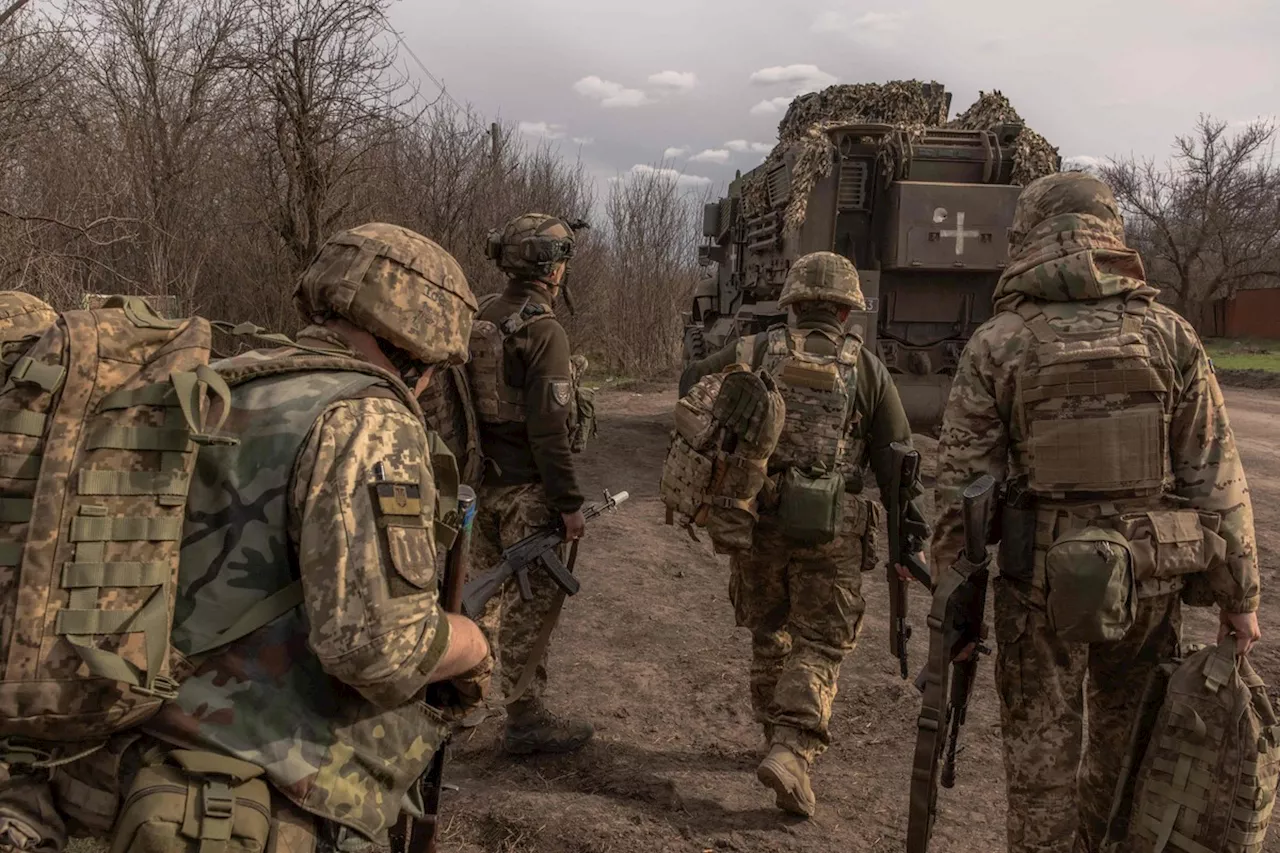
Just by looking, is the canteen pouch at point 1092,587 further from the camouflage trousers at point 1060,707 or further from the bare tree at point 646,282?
the bare tree at point 646,282

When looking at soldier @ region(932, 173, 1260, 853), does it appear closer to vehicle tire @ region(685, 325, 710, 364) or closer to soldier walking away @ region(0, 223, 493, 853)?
soldier walking away @ region(0, 223, 493, 853)

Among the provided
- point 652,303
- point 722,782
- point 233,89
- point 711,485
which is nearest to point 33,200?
point 233,89

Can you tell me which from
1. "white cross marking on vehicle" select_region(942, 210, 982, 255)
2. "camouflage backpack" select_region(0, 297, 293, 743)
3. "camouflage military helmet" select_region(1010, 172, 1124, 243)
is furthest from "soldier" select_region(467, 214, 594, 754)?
"white cross marking on vehicle" select_region(942, 210, 982, 255)

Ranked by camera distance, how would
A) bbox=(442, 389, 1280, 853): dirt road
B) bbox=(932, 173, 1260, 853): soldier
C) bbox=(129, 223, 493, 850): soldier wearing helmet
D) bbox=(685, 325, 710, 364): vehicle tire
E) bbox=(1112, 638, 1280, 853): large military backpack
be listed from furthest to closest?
1. bbox=(685, 325, 710, 364): vehicle tire
2. bbox=(442, 389, 1280, 853): dirt road
3. bbox=(932, 173, 1260, 853): soldier
4. bbox=(1112, 638, 1280, 853): large military backpack
5. bbox=(129, 223, 493, 850): soldier wearing helmet

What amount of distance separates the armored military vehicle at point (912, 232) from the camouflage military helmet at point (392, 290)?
20.7ft

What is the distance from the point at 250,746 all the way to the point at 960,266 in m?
7.93

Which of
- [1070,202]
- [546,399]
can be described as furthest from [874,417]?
[546,399]

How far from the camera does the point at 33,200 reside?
23.9ft

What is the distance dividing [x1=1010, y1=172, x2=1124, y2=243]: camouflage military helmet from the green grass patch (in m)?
18.0

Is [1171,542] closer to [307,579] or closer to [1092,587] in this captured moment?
[1092,587]

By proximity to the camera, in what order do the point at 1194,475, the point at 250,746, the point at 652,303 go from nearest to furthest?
the point at 250,746 < the point at 1194,475 < the point at 652,303

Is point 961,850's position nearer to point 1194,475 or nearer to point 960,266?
point 1194,475

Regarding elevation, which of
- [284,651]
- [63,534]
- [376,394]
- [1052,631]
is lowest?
[1052,631]

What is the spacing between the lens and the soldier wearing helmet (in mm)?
1532
